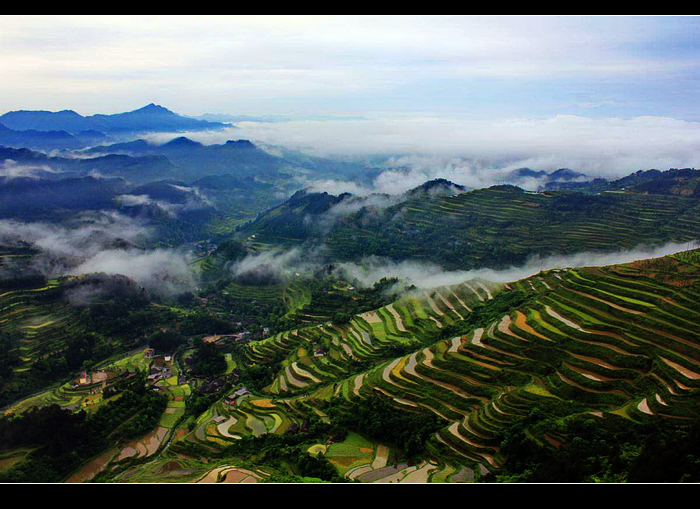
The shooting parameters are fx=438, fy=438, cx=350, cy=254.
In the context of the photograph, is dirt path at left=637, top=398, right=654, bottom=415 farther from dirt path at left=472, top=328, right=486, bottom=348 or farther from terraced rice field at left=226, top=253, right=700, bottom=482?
dirt path at left=472, top=328, right=486, bottom=348

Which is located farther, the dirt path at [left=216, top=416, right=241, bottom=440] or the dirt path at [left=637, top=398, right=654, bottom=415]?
the dirt path at [left=216, top=416, right=241, bottom=440]

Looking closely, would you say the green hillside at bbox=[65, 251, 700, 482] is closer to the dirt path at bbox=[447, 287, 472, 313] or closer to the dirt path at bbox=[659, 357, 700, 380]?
the dirt path at bbox=[659, 357, 700, 380]

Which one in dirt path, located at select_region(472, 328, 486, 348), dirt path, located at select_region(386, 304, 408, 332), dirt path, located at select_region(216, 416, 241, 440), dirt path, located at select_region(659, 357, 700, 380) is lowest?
dirt path, located at select_region(216, 416, 241, 440)

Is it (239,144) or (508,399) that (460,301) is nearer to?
(508,399)

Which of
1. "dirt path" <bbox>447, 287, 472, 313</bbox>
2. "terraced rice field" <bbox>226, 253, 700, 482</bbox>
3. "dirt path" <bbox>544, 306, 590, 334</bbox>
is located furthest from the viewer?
"dirt path" <bbox>447, 287, 472, 313</bbox>

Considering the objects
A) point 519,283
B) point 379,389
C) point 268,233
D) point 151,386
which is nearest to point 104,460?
point 151,386

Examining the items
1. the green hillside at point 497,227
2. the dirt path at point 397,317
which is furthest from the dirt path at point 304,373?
the green hillside at point 497,227

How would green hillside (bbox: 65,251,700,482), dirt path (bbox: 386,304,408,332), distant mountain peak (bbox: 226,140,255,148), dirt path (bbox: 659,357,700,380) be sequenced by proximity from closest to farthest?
green hillside (bbox: 65,251,700,482) < dirt path (bbox: 659,357,700,380) < dirt path (bbox: 386,304,408,332) < distant mountain peak (bbox: 226,140,255,148)

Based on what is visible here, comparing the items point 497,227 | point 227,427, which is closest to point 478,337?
point 227,427

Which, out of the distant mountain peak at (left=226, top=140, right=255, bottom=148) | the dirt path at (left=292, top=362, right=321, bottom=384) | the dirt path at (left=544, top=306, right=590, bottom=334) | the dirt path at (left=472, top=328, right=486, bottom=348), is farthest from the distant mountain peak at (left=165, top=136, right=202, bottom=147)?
the dirt path at (left=544, top=306, right=590, bottom=334)

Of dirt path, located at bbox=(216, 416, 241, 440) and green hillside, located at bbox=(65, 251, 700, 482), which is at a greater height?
green hillside, located at bbox=(65, 251, 700, 482)

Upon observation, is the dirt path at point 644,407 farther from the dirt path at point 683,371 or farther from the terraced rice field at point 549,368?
the dirt path at point 683,371
